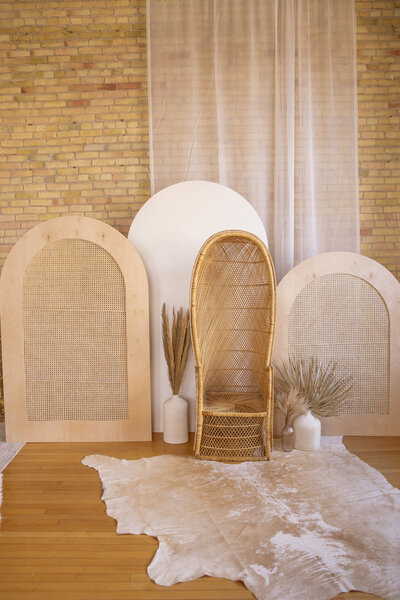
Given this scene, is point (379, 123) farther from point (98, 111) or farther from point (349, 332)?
point (98, 111)

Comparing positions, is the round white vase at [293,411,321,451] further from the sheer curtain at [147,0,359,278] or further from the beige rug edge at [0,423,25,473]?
the beige rug edge at [0,423,25,473]

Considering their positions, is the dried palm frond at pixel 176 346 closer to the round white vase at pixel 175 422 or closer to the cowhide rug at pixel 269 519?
the round white vase at pixel 175 422

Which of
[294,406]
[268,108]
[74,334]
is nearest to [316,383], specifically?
[294,406]

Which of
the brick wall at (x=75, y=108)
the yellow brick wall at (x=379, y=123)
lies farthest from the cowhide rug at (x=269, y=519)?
the brick wall at (x=75, y=108)

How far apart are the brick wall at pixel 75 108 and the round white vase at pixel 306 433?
6.12 feet

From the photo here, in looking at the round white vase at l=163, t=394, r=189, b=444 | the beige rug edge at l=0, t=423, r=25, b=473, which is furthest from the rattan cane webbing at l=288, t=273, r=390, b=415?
the beige rug edge at l=0, t=423, r=25, b=473

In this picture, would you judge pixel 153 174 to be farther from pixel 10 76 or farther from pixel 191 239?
pixel 10 76

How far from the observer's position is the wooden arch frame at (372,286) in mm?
3021

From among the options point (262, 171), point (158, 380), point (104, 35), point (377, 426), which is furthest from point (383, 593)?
point (104, 35)

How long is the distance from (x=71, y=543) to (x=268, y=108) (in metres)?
2.85

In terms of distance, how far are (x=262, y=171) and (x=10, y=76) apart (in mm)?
2000

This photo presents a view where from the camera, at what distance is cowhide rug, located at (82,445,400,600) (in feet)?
5.52

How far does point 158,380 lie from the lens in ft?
10.3

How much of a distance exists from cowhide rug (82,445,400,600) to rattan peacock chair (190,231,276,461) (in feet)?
0.45
